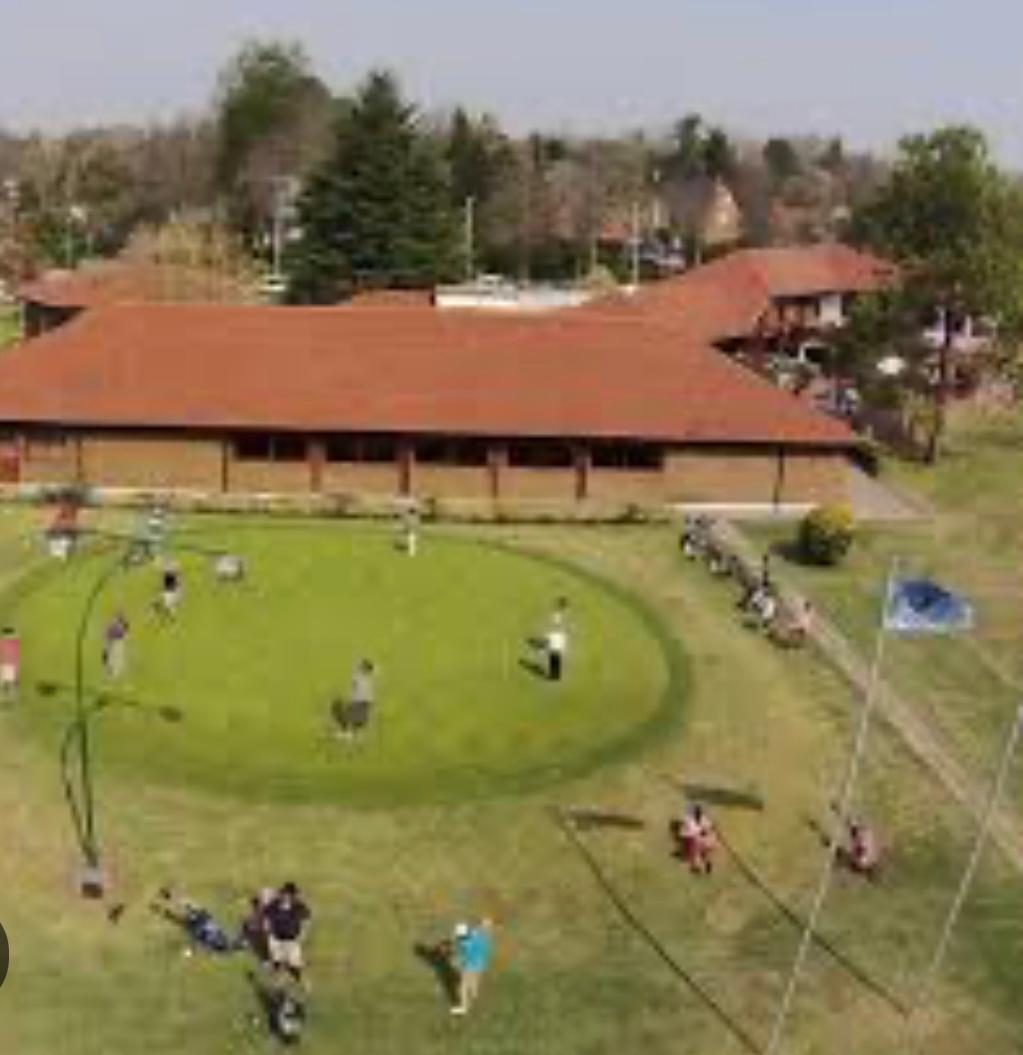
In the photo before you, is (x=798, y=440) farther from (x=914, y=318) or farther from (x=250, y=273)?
(x=250, y=273)

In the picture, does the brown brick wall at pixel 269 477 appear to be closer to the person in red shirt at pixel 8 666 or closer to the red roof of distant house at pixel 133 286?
the person in red shirt at pixel 8 666

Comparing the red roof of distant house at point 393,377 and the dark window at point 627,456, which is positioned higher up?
the red roof of distant house at point 393,377

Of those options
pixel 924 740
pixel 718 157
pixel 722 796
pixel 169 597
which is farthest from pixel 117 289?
pixel 718 157

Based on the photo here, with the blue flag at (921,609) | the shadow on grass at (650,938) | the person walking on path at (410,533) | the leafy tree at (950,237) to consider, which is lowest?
the shadow on grass at (650,938)

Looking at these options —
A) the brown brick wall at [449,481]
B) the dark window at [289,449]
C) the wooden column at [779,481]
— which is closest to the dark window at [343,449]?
the dark window at [289,449]

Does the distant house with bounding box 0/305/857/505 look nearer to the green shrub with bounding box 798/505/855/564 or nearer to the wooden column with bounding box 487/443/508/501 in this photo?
the wooden column with bounding box 487/443/508/501

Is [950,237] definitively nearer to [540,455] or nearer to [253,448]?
[540,455]
